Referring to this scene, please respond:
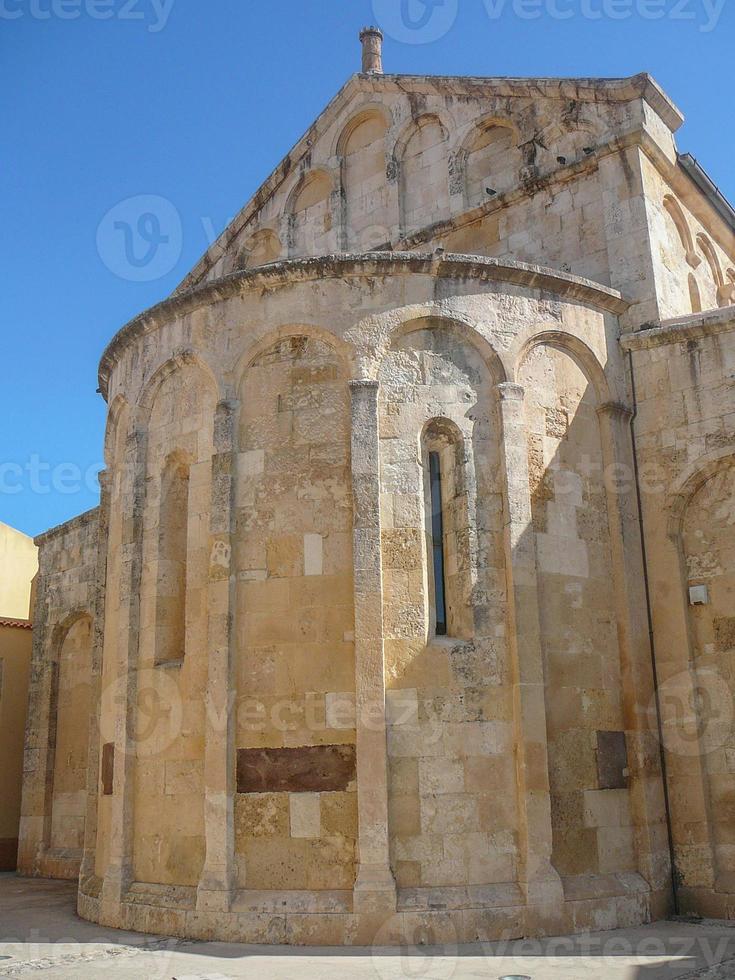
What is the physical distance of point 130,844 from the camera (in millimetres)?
10211

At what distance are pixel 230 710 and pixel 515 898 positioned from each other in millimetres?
3152

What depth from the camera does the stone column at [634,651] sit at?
9967 mm

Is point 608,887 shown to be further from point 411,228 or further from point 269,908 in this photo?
point 411,228

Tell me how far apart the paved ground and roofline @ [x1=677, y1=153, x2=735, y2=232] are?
31.0ft

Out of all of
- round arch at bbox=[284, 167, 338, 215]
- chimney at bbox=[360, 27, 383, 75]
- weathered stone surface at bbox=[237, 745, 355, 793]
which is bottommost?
weathered stone surface at bbox=[237, 745, 355, 793]

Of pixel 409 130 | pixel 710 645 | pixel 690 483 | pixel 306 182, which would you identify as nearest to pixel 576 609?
pixel 710 645

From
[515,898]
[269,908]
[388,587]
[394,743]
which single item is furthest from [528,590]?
[269,908]

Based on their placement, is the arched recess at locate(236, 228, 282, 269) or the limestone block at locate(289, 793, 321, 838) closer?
the limestone block at locate(289, 793, 321, 838)

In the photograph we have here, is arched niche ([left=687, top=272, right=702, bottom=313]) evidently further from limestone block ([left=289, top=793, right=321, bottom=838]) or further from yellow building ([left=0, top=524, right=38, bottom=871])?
yellow building ([left=0, top=524, right=38, bottom=871])

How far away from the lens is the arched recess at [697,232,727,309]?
14.5 m

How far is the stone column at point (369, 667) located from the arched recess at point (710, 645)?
10.8ft

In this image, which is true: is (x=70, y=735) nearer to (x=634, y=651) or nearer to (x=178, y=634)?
(x=178, y=634)

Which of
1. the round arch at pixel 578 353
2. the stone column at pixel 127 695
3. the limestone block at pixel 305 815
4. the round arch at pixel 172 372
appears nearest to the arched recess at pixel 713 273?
the round arch at pixel 578 353

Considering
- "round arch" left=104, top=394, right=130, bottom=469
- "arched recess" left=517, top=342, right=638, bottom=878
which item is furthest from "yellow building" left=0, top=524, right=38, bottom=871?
"arched recess" left=517, top=342, right=638, bottom=878
